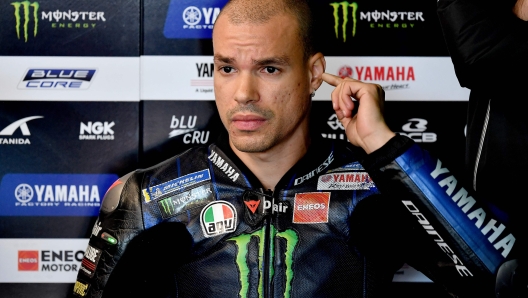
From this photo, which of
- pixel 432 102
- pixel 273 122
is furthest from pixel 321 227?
pixel 432 102

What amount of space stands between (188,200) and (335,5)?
1028 mm

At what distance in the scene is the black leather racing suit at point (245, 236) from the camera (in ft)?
5.91

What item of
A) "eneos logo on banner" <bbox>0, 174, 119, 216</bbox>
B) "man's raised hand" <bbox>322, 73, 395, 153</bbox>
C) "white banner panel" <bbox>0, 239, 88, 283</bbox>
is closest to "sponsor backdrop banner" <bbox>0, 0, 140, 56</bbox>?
"eneos logo on banner" <bbox>0, 174, 119, 216</bbox>

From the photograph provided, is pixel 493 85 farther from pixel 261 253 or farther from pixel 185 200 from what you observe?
pixel 185 200

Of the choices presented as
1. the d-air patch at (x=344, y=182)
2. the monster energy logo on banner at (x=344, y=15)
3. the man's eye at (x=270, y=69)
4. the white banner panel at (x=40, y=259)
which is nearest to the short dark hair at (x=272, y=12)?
the man's eye at (x=270, y=69)

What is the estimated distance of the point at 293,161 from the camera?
1.91m

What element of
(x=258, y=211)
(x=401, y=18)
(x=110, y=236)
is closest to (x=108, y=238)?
(x=110, y=236)

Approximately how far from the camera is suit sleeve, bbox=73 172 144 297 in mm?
1836

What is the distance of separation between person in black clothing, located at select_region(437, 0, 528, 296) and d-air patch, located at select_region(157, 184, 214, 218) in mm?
717

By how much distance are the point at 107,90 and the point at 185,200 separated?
0.78 metres

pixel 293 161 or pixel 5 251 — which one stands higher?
pixel 293 161

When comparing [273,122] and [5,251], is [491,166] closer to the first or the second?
[273,122]

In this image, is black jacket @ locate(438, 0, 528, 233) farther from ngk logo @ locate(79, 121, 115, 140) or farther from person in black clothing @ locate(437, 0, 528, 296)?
ngk logo @ locate(79, 121, 115, 140)

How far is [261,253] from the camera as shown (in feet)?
5.89
